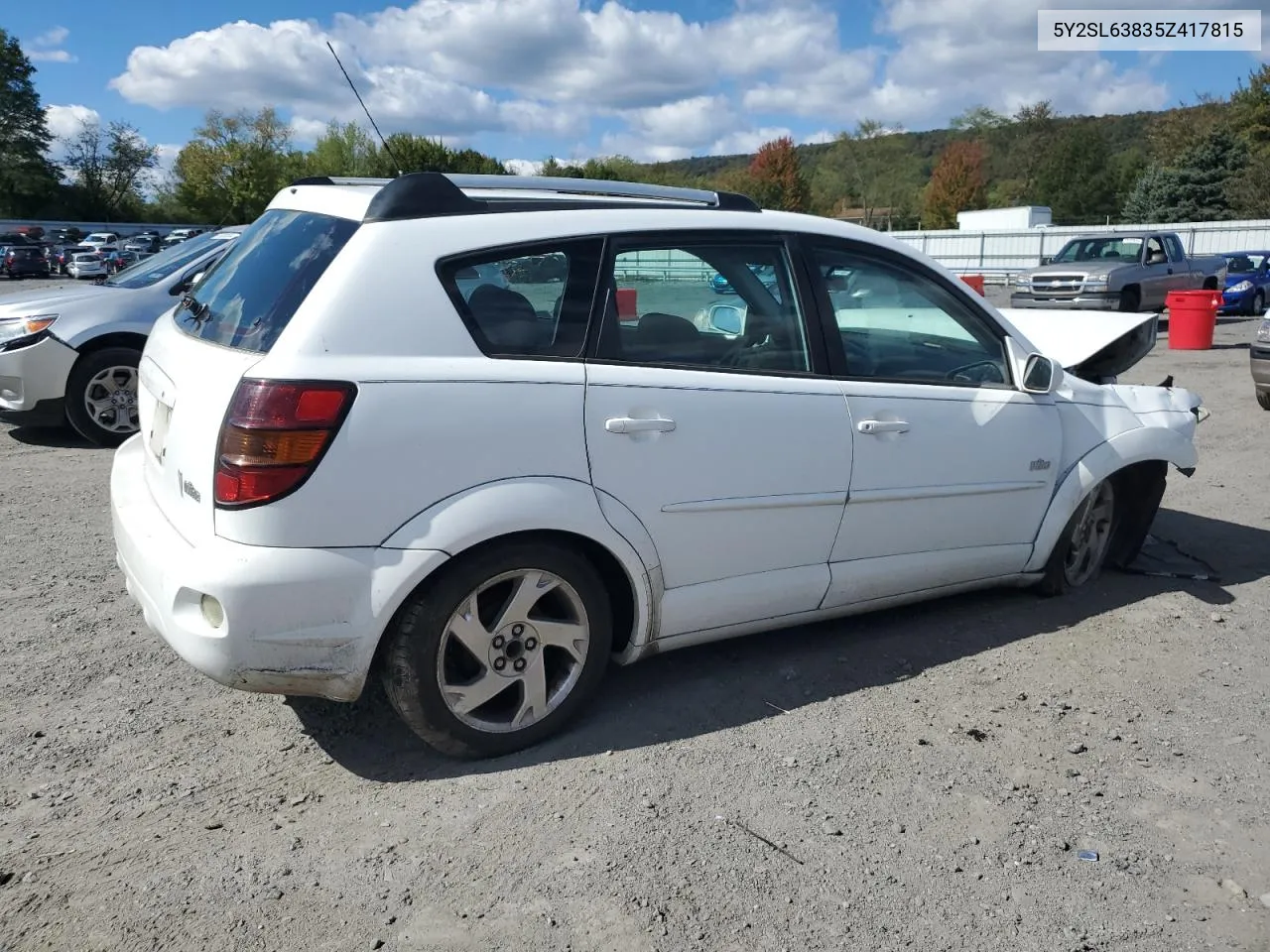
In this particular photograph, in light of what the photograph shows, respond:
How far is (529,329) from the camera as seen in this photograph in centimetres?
338

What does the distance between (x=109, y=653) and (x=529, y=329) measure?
2304mm

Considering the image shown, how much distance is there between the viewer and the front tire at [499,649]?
3.21 m

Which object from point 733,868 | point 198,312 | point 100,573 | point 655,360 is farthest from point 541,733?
point 100,573

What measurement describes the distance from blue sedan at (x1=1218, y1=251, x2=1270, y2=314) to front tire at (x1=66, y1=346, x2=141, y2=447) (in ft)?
76.1

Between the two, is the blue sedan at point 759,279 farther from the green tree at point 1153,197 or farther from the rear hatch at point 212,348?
the green tree at point 1153,197

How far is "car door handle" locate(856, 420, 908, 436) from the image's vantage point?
399 centimetres

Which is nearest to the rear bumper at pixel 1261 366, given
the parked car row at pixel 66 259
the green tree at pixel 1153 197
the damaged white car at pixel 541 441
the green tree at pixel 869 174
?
the damaged white car at pixel 541 441

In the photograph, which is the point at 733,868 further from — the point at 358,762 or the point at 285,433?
the point at 285,433

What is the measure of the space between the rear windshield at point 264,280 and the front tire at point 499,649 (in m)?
0.93

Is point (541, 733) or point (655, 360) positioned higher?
point (655, 360)

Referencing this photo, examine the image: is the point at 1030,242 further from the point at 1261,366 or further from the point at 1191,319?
the point at 1261,366

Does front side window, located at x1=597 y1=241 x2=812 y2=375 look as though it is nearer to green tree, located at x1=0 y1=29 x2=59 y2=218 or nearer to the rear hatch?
the rear hatch

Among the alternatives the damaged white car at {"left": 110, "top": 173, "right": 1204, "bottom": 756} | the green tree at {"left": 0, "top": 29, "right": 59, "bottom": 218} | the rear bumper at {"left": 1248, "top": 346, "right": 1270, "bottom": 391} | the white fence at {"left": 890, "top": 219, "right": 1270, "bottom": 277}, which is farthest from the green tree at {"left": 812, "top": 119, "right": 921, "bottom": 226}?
the damaged white car at {"left": 110, "top": 173, "right": 1204, "bottom": 756}

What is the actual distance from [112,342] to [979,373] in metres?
6.73
